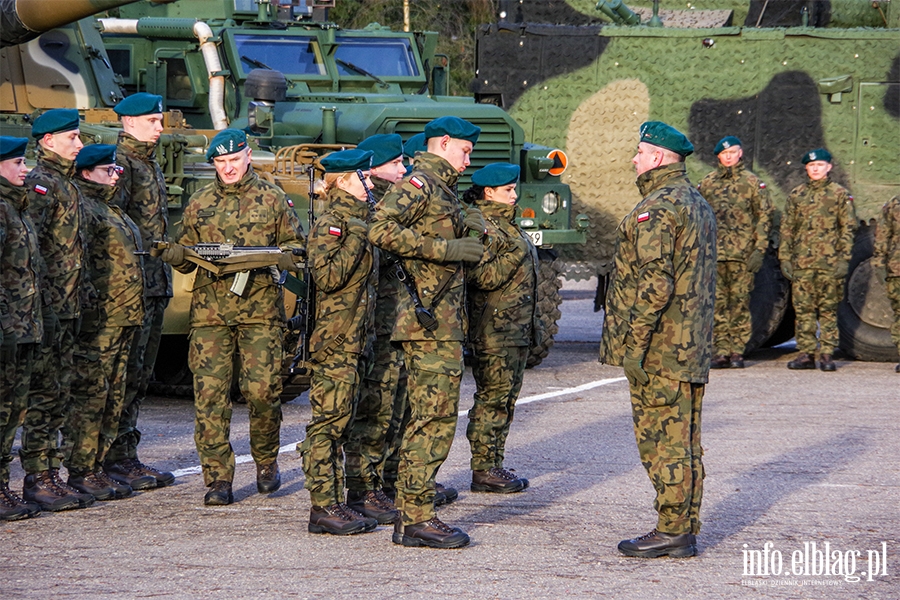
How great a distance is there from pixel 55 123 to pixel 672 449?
3221 mm

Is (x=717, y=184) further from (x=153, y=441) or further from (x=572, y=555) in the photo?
(x=572, y=555)

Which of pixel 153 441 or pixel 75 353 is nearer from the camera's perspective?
pixel 75 353

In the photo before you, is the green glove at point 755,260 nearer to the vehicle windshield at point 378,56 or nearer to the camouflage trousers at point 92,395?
the vehicle windshield at point 378,56

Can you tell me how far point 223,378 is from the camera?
6.93 meters

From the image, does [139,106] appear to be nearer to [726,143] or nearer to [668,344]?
[668,344]

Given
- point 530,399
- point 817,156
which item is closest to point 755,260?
point 817,156

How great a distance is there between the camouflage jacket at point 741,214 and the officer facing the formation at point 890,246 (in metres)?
0.91

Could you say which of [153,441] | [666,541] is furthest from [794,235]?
[666,541]

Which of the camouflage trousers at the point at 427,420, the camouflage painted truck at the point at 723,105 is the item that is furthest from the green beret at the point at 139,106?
the camouflage painted truck at the point at 723,105

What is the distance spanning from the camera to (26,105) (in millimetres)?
10930

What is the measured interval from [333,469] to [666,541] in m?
1.47

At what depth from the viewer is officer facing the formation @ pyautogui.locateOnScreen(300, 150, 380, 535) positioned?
20.7ft

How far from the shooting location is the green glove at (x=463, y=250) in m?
5.93

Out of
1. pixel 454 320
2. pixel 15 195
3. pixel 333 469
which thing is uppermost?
pixel 15 195
